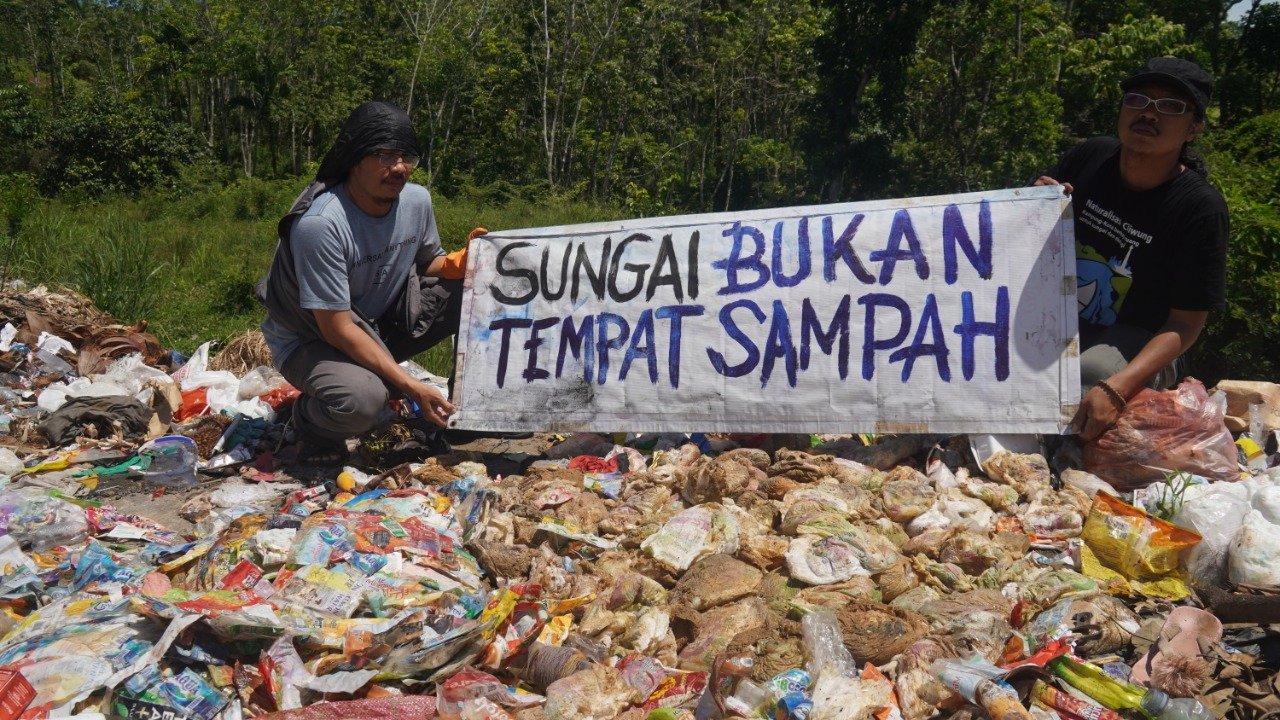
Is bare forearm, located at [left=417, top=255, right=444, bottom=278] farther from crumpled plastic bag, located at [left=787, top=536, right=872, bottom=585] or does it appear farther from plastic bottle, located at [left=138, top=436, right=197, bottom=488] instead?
crumpled plastic bag, located at [left=787, top=536, right=872, bottom=585]

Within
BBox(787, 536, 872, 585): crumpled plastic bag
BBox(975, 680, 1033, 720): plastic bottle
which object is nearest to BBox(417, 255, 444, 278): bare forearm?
BBox(787, 536, 872, 585): crumpled plastic bag

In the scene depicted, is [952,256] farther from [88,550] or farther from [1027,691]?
[88,550]

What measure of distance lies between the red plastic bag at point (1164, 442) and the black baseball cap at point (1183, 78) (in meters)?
1.14

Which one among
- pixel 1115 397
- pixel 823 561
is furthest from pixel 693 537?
pixel 1115 397

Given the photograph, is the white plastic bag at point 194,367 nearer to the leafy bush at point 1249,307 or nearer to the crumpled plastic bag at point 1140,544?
the crumpled plastic bag at point 1140,544

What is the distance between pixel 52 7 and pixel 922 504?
1382 inches

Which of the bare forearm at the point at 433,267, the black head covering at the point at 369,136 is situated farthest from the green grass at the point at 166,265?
the black head covering at the point at 369,136

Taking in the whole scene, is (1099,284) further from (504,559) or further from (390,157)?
(390,157)

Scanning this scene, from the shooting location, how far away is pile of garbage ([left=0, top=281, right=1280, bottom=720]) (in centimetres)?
269

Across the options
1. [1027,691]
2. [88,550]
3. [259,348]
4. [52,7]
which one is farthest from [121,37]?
[1027,691]

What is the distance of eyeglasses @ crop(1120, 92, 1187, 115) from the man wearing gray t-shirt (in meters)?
2.94

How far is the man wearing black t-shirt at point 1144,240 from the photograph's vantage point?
12.5 ft

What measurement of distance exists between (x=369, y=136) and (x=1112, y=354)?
3.22m

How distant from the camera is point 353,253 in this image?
172 inches
